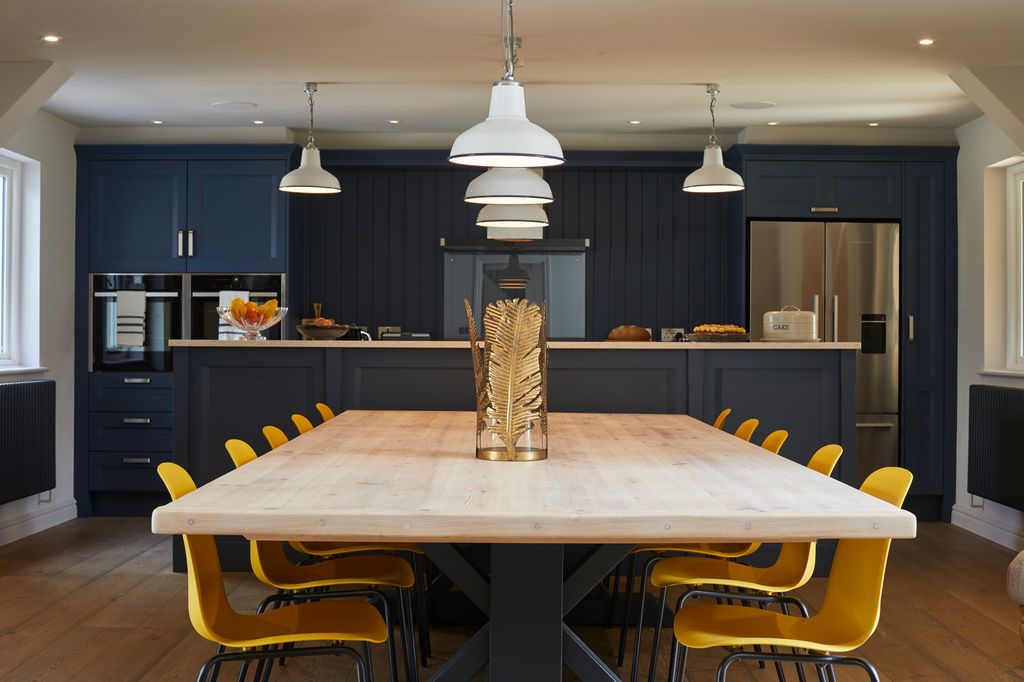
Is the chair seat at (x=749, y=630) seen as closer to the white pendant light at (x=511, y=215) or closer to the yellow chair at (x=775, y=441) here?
the yellow chair at (x=775, y=441)

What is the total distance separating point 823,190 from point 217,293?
3.99 metres

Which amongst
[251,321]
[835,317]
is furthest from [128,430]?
[835,317]

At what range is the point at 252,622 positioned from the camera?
2.37m

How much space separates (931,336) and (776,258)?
1.13m

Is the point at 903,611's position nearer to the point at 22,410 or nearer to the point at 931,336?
the point at 931,336

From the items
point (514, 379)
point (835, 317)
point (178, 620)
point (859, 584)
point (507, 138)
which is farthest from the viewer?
point (835, 317)

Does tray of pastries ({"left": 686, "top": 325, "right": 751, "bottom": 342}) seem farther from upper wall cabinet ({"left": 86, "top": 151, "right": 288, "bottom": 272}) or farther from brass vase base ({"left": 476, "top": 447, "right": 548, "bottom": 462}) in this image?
upper wall cabinet ({"left": 86, "top": 151, "right": 288, "bottom": 272})

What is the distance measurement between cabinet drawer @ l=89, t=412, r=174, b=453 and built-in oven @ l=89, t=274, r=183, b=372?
0.30m

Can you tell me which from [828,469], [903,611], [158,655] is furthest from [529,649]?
[903,611]

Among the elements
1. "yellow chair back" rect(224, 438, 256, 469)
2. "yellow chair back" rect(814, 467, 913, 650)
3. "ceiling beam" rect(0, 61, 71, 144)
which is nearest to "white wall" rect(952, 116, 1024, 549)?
"yellow chair back" rect(814, 467, 913, 650)

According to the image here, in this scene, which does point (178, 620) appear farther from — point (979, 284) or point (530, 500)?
point (979, 284)

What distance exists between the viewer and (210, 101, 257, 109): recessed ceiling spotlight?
6082 mm

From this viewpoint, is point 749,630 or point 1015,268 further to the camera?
point 1015,268

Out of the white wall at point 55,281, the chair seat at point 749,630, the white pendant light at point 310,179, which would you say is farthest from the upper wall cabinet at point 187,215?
the chair seat at point 749,630
